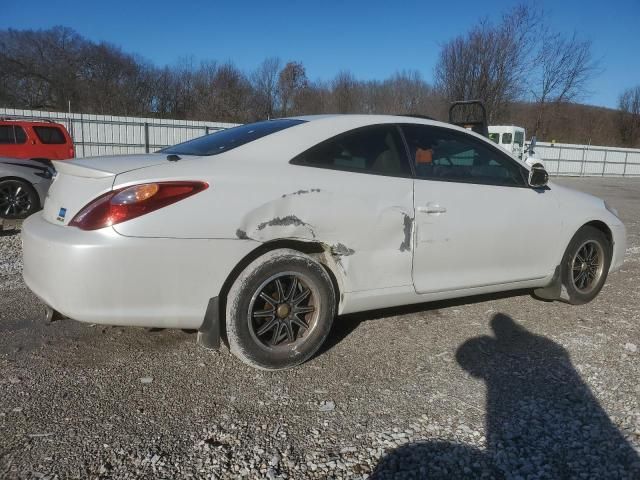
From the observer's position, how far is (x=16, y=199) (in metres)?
8.35

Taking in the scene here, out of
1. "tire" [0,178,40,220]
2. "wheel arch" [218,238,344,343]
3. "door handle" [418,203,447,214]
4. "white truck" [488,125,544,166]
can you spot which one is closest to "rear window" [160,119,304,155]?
"wheel arch" [218,238,344,343]

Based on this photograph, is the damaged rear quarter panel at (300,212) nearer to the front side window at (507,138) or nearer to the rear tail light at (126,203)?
the rear tail light at (126,203)

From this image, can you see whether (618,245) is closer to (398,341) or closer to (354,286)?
(398,341)

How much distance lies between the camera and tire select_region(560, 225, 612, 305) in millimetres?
4395

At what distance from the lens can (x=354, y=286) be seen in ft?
10.7

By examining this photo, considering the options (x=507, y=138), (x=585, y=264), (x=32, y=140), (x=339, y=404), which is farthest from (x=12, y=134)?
(x=507, y=138)

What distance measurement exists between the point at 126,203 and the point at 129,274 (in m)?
0.36

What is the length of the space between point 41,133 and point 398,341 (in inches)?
474

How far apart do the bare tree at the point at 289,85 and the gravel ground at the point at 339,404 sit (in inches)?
1589

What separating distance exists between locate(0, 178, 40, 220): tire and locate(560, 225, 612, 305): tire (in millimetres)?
7854

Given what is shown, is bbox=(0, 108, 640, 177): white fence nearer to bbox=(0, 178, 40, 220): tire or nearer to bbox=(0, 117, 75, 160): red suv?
bbox=(0, 117, 75, 160): red suv

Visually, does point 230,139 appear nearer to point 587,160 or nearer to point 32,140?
point 32,140

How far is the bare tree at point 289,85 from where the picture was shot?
4444 centimetres

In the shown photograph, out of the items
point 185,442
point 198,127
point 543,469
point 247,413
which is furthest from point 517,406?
point 198,127
